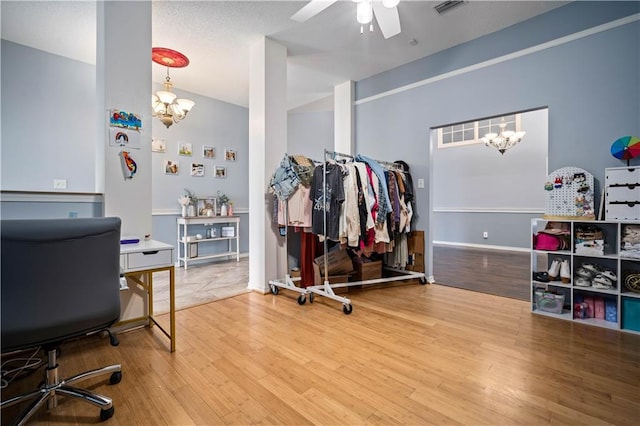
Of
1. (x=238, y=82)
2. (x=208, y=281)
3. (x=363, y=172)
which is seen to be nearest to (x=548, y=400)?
(x=363, y=172)

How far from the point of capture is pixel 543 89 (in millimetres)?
2926

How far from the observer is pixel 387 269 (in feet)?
13.2

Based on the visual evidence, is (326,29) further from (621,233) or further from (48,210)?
(621,233)

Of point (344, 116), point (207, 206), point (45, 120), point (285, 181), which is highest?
point (344, 116)

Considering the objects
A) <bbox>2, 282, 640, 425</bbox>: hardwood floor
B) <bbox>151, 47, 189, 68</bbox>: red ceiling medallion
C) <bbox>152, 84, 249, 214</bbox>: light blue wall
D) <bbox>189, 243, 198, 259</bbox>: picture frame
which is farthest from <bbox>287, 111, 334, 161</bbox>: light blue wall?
<bbox>2, 282, 640, 425</bbox>: hardwood floor

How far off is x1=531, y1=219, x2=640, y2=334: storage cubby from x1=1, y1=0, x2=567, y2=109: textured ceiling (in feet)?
7.35

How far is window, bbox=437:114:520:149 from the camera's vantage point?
245 inches

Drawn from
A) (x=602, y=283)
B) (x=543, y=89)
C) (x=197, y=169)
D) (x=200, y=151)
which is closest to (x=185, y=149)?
(x=200, y=151)

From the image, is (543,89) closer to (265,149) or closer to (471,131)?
(265,149)

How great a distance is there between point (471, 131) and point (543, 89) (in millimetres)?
4218

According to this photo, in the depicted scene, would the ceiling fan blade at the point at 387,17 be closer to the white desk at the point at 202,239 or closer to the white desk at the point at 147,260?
the white desk at the point at 147,260

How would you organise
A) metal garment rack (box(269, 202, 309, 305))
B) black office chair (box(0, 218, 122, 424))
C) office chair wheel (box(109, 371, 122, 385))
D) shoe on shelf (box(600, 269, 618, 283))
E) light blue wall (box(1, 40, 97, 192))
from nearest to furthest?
black office chair (box(0, 218, 122, 424)) → office chair wheel (box(109, 371, 122, 385)) → shoe on shelf (box(600, 269, 618, 283)) → metal garment rack (box(269, 202, 309, 305)) → light blue wall (box(1, 40, 97, 192))

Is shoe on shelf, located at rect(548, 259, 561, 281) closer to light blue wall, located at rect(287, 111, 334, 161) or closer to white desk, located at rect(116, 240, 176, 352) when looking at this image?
white desk, located at rect(116, 240, 176, 352)

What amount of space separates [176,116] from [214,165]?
1564 millimetres
